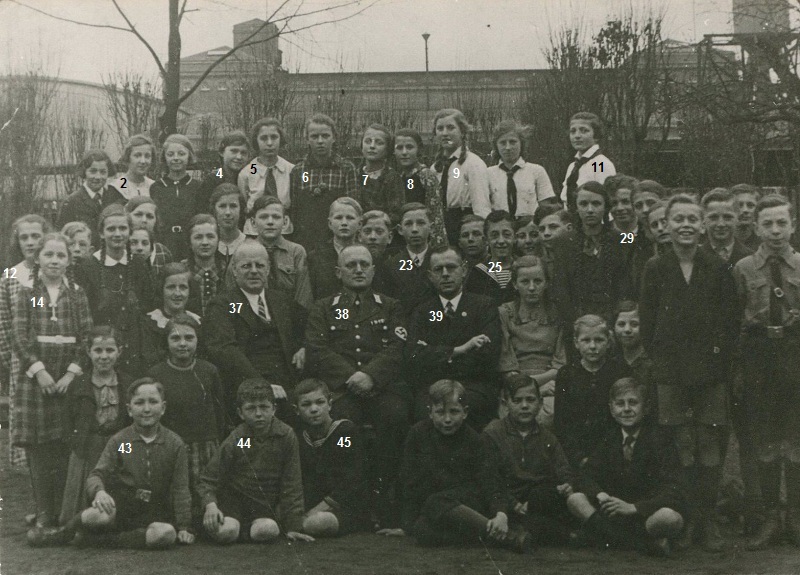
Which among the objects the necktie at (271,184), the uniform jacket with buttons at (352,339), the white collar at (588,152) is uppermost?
the white collar at (588,152)

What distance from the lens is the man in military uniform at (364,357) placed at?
5270 millimetres

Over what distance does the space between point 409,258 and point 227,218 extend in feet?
3.91

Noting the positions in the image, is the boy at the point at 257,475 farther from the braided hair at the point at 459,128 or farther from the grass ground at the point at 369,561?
the braided hair at the point at 459,128

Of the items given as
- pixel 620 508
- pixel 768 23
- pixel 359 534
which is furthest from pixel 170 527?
pixel 768 23

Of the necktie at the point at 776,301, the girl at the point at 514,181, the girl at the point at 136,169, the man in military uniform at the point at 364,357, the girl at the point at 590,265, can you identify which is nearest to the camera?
the necktie at the point at 776,301

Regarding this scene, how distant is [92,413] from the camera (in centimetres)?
507

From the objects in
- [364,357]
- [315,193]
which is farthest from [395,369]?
[315,193]

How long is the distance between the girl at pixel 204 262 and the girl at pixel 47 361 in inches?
26.1

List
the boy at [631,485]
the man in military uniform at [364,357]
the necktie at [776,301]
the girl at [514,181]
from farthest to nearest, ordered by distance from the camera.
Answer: the girl at [514,181]
the man in military uniform at [364,357]
the necktie at [776,301]
the boy at [631,485]

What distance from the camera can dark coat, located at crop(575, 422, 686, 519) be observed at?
4.74 metres

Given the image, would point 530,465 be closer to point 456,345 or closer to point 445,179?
point 456,345

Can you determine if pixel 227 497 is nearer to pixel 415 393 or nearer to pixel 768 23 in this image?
pixel 415 393

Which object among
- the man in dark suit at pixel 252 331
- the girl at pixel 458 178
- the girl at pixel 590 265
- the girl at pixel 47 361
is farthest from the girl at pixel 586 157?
the girl at pixel 47 361

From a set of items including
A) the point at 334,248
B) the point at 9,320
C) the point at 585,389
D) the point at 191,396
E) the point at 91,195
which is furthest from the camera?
the point at 91,195
